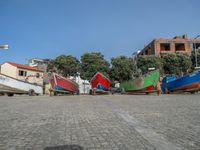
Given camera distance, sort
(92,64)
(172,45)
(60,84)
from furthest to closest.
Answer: (172,45) → (92,64) → (60,84)

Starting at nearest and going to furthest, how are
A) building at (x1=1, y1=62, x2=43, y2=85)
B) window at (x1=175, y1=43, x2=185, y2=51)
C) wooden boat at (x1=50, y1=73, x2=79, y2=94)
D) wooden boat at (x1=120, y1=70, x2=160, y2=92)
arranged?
1. wooden boat at (x1=120, y1=70, x2=160, y2=92)
2. wooden boat at (x1=50, y1=73, x2=79, y2=94)
3. building at (x1=1, y1=62, x2=43, y2=85)
4. window at (x1=175, y1=43, x2=185, y2=51)

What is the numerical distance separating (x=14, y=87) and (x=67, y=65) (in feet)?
71.2

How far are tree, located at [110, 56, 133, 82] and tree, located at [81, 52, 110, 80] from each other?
1.67 m

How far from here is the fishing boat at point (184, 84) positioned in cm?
2198

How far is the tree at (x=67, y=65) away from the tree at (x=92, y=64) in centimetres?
223

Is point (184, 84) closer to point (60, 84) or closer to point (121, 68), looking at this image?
point (60, 84)

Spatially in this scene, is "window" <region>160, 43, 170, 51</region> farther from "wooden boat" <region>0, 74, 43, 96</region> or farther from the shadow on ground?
the shadow on ground

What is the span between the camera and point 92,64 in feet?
145

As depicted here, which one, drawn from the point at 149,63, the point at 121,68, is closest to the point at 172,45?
the point at 149,63

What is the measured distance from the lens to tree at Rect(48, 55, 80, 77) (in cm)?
4691

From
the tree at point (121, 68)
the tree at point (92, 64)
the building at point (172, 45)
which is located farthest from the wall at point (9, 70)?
the building at point (172, 45)

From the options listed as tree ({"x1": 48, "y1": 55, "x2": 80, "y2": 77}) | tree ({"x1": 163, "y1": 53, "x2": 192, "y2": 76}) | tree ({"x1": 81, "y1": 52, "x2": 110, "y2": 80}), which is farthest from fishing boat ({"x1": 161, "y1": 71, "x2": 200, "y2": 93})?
tree ({"x1": 48, "y1": 55, "x2": 80, "y2": 77})

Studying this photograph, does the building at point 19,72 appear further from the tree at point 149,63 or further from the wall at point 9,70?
the tree at point 149,63

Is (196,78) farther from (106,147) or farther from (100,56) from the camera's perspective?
(100,56)
